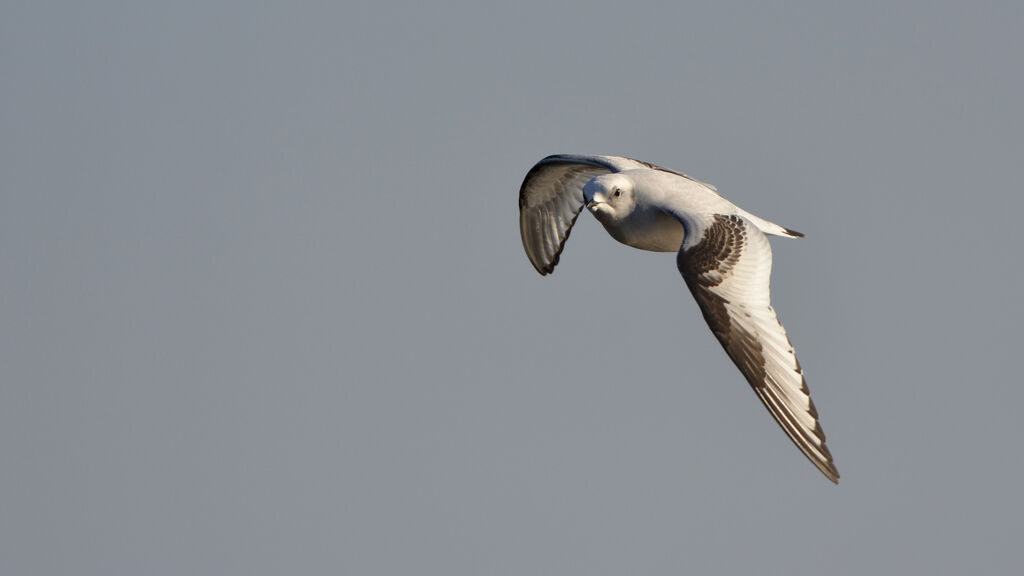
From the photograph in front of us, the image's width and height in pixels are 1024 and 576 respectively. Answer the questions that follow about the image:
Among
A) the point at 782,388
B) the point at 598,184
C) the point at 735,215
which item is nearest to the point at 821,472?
the point at 782,388

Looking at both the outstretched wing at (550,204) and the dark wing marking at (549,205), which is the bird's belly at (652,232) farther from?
the dark wing marking at (549,205)

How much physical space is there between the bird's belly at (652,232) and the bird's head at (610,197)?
24 centimetres

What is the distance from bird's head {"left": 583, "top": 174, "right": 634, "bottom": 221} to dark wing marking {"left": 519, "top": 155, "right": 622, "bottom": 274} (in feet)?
11.6

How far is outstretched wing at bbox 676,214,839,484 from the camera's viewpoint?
19.3 metres

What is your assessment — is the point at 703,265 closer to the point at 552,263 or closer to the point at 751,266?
the point at 751,266

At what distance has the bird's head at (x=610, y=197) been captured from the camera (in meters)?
23.0

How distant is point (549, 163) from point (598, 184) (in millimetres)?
4064

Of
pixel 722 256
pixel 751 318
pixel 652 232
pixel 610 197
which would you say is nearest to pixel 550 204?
pixel 610 197

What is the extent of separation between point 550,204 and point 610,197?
4909 millimetres

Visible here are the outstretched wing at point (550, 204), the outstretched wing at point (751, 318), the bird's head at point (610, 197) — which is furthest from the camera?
the outstretched wing at point (550, 204)

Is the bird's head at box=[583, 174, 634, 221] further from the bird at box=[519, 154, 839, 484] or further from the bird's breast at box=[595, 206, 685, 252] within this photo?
the bird's breast at box=[595, 206, 685, 252]

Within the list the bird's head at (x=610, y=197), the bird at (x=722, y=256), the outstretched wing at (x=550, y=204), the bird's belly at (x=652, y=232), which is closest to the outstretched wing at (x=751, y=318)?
the bird at (x=722, y=256)

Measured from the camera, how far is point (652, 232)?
915 inches

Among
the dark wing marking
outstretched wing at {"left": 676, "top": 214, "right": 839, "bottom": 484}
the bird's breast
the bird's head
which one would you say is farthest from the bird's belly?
the dark wing marking
